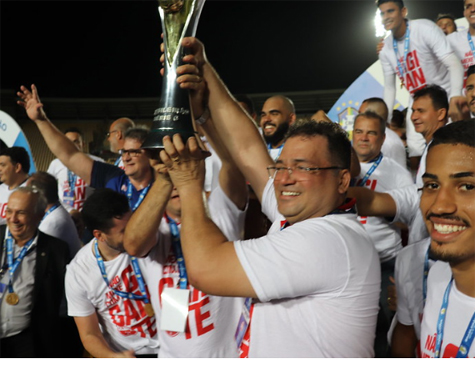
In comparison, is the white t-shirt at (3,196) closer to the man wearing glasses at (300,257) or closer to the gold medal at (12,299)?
the gold medal at (12,299)

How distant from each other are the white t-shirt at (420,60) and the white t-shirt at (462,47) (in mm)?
45

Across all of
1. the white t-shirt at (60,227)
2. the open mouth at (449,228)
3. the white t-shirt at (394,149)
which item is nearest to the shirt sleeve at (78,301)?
the white t-shirt at (60,227)

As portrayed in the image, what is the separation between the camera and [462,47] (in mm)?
3502

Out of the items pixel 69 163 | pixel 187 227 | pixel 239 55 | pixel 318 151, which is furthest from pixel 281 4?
pixel 187 227

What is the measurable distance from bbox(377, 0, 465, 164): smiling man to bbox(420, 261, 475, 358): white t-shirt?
2.22 metres

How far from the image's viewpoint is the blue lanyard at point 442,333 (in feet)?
4.25

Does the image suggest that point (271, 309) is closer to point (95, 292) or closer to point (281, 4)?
point (95, 292)

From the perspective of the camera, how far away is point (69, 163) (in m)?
2.90

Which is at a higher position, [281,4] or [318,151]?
[281,4]

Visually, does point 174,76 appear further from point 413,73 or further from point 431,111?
point 413,73

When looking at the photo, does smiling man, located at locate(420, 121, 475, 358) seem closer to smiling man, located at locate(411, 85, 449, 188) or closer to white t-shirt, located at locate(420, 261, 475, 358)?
white t-shirt, located at locate(420, 261, 475, 358)

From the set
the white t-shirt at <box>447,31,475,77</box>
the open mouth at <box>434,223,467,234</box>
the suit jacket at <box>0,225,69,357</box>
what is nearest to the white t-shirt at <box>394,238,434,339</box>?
the open mouth at <box>434,223,467,234</box>

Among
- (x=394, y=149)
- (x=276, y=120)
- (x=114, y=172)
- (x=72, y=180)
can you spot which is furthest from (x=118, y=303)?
(x=72, y=180)

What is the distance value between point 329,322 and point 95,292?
1298 millimetres
